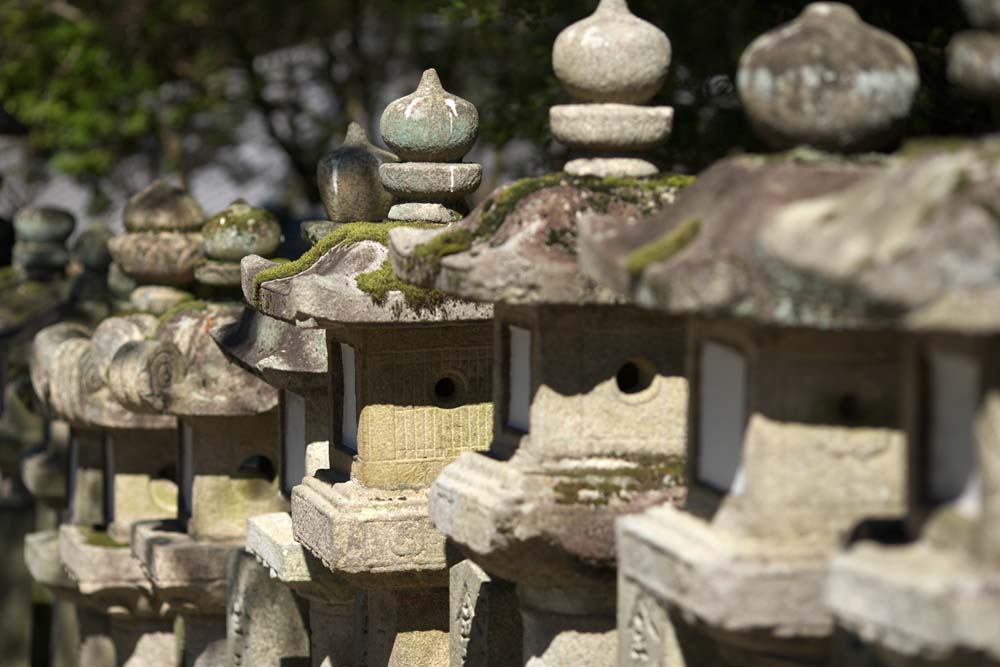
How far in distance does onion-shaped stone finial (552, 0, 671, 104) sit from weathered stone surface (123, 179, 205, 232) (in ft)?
14.5

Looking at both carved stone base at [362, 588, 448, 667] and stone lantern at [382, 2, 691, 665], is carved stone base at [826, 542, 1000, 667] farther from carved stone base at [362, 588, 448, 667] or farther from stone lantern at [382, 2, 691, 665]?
carved stone base at [362, 588, 448, 667]

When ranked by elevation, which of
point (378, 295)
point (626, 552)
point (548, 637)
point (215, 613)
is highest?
point (378, 295)

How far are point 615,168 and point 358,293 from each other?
130cm

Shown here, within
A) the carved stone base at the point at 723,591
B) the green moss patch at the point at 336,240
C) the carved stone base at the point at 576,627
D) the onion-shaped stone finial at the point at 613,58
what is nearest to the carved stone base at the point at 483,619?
the carved stone base at the point at 576,627

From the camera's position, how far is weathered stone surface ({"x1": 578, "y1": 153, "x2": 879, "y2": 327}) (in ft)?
15.8

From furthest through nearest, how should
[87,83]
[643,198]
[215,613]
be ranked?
[87,83] → [215,613] → [643,198]

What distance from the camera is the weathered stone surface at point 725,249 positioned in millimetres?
4816

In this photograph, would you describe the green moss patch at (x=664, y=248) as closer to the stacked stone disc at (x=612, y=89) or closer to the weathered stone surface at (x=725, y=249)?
the weathered stone surface at (x=725, y=249)

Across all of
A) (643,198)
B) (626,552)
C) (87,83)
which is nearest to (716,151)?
(643,198)

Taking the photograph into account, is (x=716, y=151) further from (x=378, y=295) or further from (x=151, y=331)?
(x=378, y=295)

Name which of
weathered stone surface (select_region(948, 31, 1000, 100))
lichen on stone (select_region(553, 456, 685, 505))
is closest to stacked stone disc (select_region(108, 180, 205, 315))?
lichen on stone (select_region(553, 456, 685, 505))

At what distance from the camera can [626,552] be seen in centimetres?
570

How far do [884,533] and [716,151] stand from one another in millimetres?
7760

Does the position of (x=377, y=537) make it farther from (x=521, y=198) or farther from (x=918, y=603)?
(x=918, y=603)
